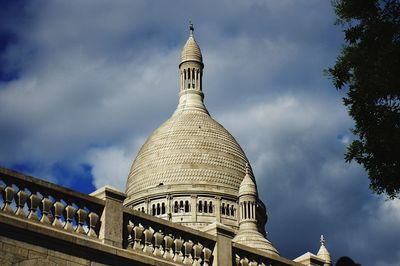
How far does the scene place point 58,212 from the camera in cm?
1422

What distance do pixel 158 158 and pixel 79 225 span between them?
245 ft

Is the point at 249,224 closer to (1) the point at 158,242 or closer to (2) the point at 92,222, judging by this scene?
(1) the point at 158,242

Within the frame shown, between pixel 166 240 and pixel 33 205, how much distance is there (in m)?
2.37

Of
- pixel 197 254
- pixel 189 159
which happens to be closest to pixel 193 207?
pixel 189 159

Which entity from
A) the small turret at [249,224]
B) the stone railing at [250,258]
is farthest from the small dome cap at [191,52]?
the stone railing at [250,258]

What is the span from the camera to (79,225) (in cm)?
1437

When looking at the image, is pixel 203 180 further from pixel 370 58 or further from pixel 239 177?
pixel 370 58

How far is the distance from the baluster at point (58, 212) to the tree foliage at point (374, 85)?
13.6 ft

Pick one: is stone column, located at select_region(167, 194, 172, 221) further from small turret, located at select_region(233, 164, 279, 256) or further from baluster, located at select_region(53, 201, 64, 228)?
baluster, located at select_region(53, 201, 64, 228)

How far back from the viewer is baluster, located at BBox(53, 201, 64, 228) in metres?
14.1

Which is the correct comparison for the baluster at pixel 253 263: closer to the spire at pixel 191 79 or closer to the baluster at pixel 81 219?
the baluster at pixel 81 219

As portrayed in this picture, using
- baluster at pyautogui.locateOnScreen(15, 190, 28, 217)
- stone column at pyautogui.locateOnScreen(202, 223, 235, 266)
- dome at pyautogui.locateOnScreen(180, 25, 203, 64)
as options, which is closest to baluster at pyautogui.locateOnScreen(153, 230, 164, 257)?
stone column at pyautogui.locateOnScreen(202, 223, 235, 266)

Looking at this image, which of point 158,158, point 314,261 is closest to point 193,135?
point 158,158

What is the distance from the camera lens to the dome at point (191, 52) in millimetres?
96125
